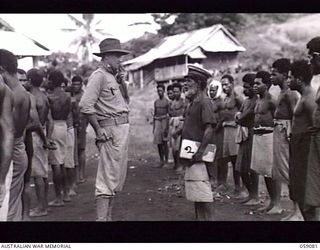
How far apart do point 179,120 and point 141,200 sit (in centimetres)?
96

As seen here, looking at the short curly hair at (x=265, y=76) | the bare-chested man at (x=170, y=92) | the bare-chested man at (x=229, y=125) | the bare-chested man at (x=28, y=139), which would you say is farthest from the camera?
the bare-chested man at (x=170, y=92)

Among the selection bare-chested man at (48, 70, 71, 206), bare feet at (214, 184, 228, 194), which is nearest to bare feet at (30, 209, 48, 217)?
bare-chested man at (48, 70, 71, 206)

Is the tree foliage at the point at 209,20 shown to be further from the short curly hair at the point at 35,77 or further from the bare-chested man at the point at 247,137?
the short curly hair at the point at 35,77

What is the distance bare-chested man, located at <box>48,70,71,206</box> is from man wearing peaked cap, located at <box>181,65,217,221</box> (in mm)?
1237

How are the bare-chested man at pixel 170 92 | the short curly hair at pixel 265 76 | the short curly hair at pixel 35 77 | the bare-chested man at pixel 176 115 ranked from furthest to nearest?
1. the bare-chested man at pixel 170 92
2. the bare-chested man at pixel 176 115
3. the short curly hair at pixel 265 76
4. the short curly hair at pixel 35 77

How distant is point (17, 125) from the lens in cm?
362

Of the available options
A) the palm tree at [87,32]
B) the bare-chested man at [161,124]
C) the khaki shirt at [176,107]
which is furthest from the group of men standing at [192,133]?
the khaki shirt at [176,107]

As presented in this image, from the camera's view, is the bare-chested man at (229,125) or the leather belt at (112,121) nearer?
the leather belt at (112,121)

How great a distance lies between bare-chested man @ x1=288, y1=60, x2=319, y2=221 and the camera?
3.90 m

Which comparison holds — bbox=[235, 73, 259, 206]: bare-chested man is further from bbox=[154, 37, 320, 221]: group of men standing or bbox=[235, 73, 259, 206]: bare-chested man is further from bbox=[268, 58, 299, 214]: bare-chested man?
bbox=[268, 58, 299, 214]: bare-chested man

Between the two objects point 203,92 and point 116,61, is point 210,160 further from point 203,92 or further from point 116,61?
point 116,61

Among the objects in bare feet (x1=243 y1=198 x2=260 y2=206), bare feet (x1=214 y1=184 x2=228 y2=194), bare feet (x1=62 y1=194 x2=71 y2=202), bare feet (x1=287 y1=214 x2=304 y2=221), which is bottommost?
bare feet (x1=287 y1=214 x2=304 y2=221)

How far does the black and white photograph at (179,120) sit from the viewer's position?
395cm

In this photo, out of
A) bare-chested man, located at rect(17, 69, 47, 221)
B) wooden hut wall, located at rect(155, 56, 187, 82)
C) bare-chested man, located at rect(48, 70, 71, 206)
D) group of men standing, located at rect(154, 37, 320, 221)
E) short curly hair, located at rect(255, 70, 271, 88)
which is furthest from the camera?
wooden hut wall, located at rect(155, 56, 187, 82)
